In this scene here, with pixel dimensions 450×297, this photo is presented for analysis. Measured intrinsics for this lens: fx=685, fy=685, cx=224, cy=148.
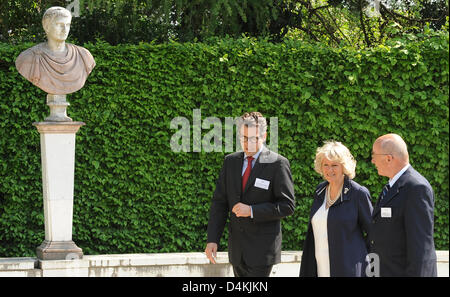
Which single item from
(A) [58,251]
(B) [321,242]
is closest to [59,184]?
(A) [58,251]

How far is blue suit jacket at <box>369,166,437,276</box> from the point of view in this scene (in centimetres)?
389

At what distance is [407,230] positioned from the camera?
395 cm

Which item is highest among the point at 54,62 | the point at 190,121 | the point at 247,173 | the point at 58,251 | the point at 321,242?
the point at 54,62

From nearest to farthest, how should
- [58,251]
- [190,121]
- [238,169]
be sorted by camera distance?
[238,169] < [58,251] < [190,121]

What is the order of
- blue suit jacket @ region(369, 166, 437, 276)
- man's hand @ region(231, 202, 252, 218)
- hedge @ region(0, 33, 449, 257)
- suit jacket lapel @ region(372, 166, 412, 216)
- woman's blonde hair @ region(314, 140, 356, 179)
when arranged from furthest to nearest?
hedge @ region(0, 33, 449, 257), man's hand @ region(231, 202, 252, 218), woman's blonde hair @ region(314, 140, 356, 179), suit jacket lapel @ region(372, 166, 412, 216), blue suit jacket @ region(369, 166, 437, 276)

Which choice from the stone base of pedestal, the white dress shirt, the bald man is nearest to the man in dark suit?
the white dress shirt

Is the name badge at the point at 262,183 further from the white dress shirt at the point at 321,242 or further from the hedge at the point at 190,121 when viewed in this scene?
the hedge at the point at 190,121

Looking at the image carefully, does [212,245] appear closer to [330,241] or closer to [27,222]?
[330,241]

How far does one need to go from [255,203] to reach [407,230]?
143 cm

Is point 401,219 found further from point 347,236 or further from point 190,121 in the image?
point 190,121

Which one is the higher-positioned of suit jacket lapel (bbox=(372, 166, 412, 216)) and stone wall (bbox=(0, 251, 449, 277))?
suit jacket lapel (bbox=(372, 166, 412, 216))

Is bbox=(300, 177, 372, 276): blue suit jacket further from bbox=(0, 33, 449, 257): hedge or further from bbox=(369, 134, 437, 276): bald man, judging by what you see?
bbox=(0, 33, 449, 257): hedge

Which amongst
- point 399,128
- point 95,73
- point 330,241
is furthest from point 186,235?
point 330,241

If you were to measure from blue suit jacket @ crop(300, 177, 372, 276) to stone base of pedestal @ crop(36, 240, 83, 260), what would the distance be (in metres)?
3.17
